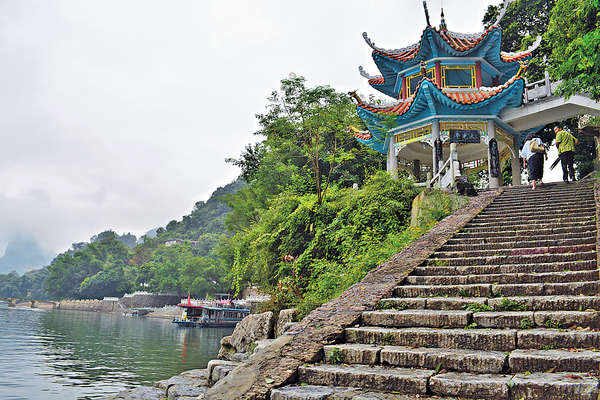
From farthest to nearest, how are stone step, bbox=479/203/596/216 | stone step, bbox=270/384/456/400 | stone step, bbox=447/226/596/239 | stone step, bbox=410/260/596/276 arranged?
stone step, bbox=479/203/596/216 < stone step, bbox=447/226/596/239 < stone step, bbox=410/260/596/276 < stone step, bbox=270/384/456/400

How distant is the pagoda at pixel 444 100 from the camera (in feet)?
49.0

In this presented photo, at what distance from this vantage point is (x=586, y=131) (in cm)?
1673

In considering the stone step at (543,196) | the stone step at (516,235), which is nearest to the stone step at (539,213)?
the stone step at (543,196)

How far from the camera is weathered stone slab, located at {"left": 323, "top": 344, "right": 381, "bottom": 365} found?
12.8 ft

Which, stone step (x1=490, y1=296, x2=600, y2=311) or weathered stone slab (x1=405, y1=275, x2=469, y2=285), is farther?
weathered stone slab (x1=405, y1=275, x2=469, y2=285)

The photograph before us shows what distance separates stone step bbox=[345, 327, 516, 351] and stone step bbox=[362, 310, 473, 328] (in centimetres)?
16

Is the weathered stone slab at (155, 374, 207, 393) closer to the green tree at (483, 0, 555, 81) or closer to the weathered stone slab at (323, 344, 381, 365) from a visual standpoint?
the weathered stone slab at (323, 344, 381, 365)

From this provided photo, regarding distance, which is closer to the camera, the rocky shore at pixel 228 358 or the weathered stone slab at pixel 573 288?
the weathered stone slab at pixel 573 288

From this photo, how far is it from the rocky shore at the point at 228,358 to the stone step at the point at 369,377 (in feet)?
13.8

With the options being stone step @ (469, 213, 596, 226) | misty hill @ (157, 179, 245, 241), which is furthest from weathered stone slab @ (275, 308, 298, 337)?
misty hill @ (157, 179, 245, 241)

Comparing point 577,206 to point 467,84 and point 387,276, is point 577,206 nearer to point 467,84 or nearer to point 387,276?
point 387,276

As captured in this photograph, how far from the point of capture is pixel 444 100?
1473cm

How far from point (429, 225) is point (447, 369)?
5905 mm

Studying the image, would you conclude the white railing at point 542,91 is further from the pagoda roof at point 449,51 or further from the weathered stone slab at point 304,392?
the weathered stone slab at point 304,392
